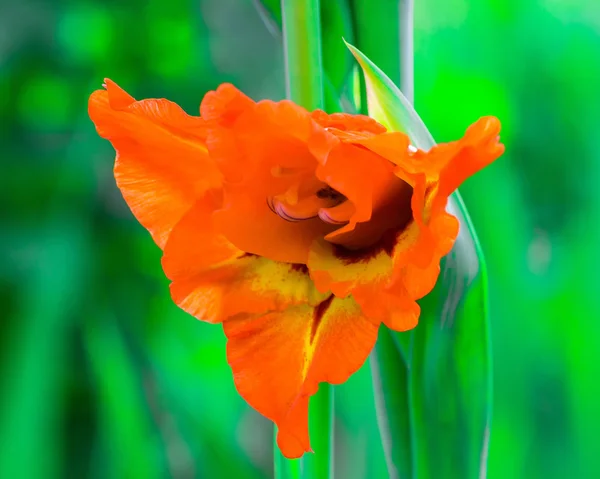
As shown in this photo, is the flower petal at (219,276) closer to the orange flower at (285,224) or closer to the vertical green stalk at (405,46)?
the orange flower at (285,224)

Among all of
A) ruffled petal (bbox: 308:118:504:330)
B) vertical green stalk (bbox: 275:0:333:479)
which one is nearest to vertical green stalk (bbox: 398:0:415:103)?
vertical green stalk (bbox: 275:0:333:479)

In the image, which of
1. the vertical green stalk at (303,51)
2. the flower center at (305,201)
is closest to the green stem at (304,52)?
the vertical green stalk at (303,51)

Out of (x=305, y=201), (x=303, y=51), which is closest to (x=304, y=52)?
(x=303, y=51)

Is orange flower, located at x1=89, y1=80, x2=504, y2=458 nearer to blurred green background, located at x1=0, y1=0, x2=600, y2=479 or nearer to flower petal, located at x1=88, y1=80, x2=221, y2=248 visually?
flower petal, located at x1=88, y1=80, x2=221, y2=248

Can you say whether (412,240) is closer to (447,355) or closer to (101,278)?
(447,355)

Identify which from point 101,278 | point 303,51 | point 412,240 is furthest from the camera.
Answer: point 101,278

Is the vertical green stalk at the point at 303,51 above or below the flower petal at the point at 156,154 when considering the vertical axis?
above

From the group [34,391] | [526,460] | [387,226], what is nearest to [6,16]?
[34,391]
